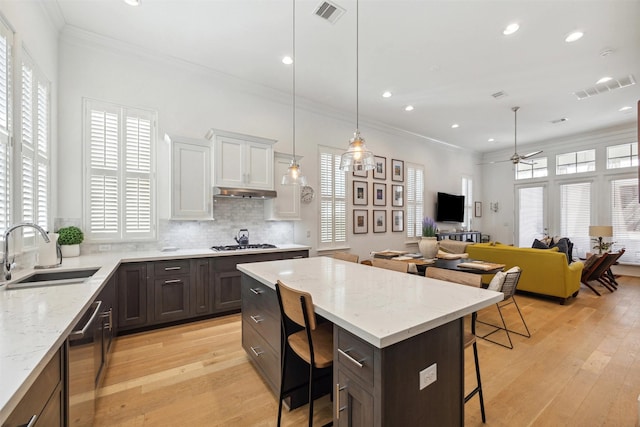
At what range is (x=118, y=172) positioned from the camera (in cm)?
351

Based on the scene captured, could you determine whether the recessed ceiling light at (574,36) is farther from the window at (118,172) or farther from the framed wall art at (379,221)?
the window at (118,172)

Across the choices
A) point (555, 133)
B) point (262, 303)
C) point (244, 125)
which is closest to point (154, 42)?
point (244, 125)

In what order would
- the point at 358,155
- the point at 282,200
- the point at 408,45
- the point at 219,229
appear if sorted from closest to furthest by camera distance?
the point at 358,155 → the point at 408,45 → the point at 219,229 → the point at 282,200

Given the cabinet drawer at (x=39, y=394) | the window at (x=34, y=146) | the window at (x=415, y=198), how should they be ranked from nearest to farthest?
the cabinet drawer at (x=39, y=394), the window at (x=34, y=146), the window at (x=415, y=198)

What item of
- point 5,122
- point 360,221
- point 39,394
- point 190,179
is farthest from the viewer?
point 360,221

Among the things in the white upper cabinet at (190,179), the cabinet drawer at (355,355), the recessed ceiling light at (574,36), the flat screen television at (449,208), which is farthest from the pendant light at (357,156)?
the flat screen television at (449,208)

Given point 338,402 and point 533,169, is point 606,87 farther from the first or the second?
point 338,402

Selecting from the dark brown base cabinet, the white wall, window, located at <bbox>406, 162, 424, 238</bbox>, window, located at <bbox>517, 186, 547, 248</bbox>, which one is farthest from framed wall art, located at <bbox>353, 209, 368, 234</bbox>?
window, located at <bbox>517, 186, 547, 248</bbox>

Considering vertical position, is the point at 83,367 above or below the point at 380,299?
below

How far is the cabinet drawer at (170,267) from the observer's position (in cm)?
321

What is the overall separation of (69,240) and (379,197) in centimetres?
527

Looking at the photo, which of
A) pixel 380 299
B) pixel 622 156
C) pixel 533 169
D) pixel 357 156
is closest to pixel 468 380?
pixel 380 299

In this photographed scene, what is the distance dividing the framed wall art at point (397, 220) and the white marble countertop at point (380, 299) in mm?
4292

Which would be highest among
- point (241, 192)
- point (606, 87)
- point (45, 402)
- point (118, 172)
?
point (606, 87)
